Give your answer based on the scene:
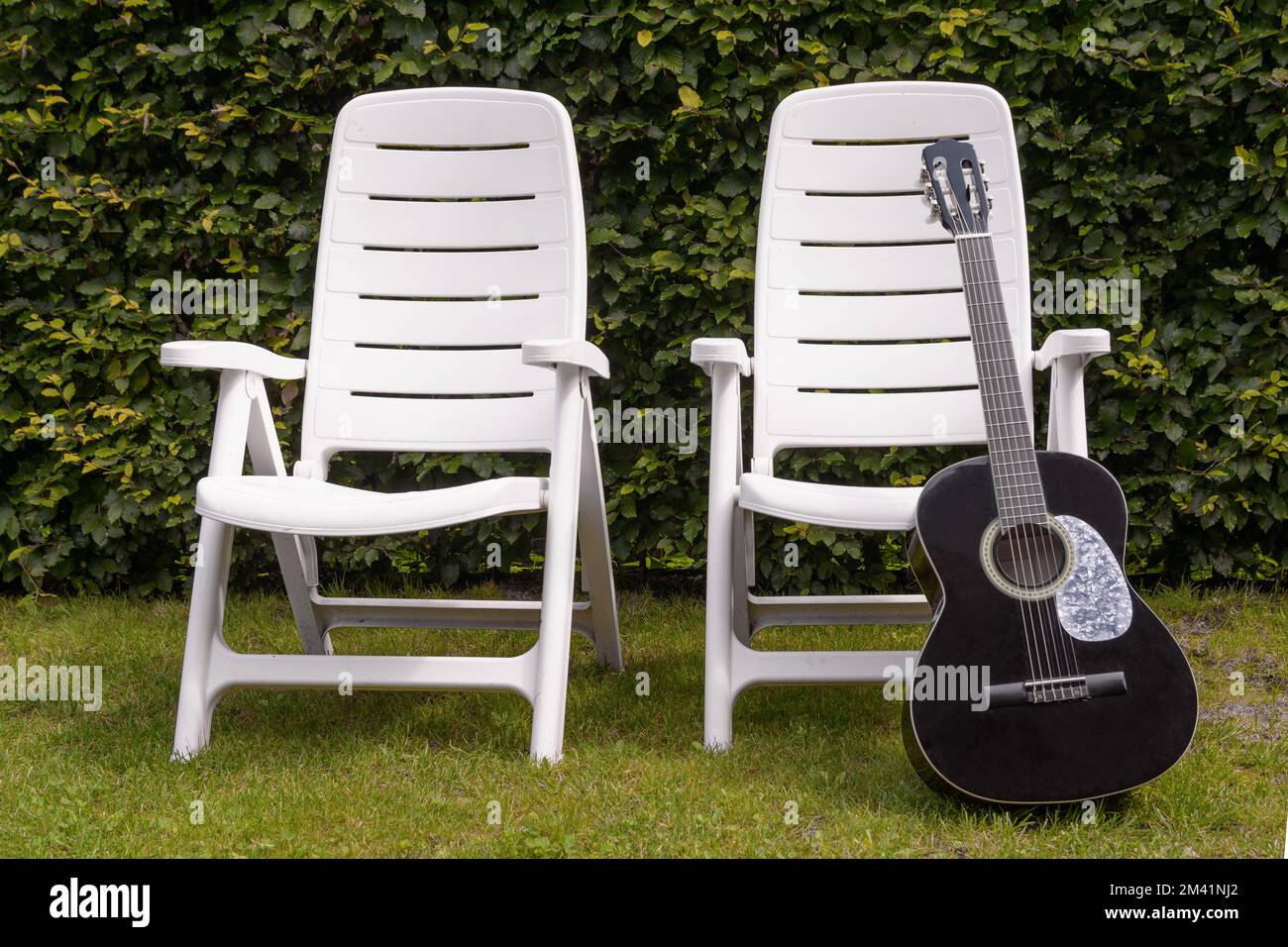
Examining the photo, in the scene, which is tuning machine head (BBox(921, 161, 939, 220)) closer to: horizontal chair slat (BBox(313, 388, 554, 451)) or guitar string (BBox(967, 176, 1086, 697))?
guitar string (BBox(967, 176, 1086, 697))

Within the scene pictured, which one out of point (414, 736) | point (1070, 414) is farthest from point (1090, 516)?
point (414, 736)

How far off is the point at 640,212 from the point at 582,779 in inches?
64.4

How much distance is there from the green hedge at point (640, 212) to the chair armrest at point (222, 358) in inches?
33.6

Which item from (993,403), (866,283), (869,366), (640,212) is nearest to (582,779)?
(993,403)

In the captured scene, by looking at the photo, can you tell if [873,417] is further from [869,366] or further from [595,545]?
[595,545]

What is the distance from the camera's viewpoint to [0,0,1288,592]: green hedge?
10.2 ft

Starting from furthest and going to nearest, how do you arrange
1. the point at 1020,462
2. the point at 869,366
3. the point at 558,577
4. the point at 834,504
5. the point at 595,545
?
the point at 869,366 → the point at 595,545 → the point at 558,577 → the point at 834,504 → the point at 1020,462

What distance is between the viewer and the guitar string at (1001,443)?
190 centimetres

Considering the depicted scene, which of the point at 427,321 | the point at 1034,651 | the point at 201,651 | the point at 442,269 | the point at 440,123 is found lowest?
the point at 201,651

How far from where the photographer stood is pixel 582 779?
7.07 feet

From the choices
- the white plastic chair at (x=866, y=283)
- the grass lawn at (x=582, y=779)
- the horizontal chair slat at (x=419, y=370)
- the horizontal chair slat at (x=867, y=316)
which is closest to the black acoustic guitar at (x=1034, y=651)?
the grass lawn at (x=582, y=779)

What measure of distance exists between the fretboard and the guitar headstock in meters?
0.04

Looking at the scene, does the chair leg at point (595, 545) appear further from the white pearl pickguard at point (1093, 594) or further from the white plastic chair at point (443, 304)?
the white pearl pickguard at point (1093, 594)

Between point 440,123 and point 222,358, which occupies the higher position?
point 440,123
